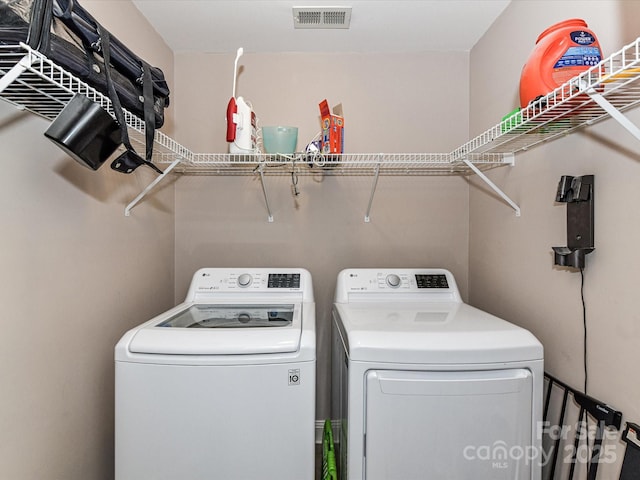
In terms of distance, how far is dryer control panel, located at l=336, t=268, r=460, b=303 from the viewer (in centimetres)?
189

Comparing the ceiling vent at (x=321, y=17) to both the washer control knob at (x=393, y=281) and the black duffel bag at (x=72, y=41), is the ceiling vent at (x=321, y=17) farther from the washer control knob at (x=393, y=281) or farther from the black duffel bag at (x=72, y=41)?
the washer control knob at (x=393, y=281)

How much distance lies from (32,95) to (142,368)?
0.91 meters

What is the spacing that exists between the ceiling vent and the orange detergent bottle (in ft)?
3.53

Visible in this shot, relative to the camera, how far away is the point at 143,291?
1864 mm

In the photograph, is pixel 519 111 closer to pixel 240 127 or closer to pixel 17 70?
pixel 240 127

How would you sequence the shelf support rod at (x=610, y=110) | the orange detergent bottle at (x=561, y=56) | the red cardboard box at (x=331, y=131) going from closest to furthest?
the shelf support rod at (x=610, y=110)
the orange detergent bottle at (x=561, y=56)
the red cardboard box at (x=331, y=131)

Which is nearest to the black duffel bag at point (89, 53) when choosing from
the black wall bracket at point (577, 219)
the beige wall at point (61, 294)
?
the beige wall at point (61, 294)

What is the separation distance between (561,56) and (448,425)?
1204 millimetres

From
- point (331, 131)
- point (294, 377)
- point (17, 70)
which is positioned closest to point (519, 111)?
point (331, 131)

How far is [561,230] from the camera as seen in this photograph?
4.44 feet

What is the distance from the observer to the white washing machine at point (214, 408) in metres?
1.18

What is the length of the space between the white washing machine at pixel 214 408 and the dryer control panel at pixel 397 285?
2.41ft

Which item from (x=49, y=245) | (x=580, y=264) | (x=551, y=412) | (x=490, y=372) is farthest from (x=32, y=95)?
(x=551, y=412)

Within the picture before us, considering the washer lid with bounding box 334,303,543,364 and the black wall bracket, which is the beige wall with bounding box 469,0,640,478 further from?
the washer lid with bounding box 334,303,543,364
